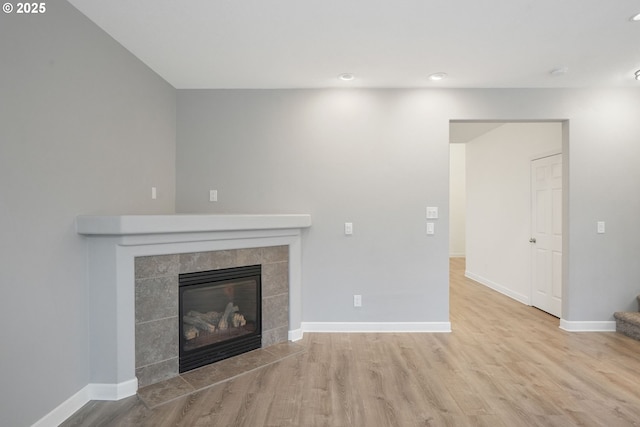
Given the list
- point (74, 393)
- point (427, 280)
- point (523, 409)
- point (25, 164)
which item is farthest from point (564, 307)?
point (25, 164)

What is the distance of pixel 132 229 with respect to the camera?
82.5 inches

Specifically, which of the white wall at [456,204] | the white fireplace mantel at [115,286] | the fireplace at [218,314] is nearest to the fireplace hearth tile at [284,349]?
the fireplace at [218,314]

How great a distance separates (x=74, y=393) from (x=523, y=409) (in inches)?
112

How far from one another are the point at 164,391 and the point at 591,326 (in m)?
4.07

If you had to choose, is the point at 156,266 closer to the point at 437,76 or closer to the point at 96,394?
the point at 96,394

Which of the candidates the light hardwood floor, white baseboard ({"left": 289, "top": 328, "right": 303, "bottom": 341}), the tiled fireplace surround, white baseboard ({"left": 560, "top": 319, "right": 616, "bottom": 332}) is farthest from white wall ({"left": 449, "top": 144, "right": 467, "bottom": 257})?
the tiled fireplace surround

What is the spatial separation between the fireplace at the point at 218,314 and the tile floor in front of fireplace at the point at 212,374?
7 cm

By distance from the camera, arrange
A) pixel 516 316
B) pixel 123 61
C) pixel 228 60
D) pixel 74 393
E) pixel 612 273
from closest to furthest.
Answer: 1. pixel 74 393
2. pixel 123 61
3. pixel 228 60
4. pixel 612 273
5. pixel 516 316

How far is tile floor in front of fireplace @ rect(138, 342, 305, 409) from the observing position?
7.18 ft

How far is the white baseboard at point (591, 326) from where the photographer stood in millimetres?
3394

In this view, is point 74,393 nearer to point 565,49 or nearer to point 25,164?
point 25,164

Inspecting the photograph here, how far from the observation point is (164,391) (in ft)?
7.33

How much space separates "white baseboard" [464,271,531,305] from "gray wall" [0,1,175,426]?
496 centimetres

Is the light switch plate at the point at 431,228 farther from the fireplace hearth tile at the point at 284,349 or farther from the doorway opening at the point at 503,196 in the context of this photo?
the fireplace hearth tile at the point at 284,349
